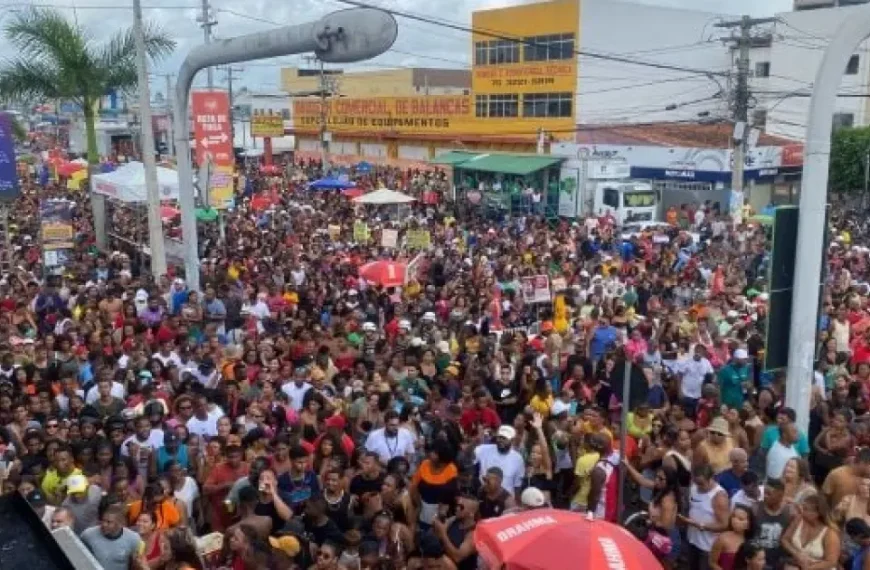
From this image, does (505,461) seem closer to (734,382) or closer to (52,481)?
(52,481)

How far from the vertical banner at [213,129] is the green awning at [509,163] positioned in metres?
18.8

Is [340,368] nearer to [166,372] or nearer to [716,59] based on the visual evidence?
[166,372]

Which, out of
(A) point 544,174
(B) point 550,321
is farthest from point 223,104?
(A) point 544,174

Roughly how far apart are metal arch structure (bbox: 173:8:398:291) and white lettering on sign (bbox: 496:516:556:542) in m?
6.98

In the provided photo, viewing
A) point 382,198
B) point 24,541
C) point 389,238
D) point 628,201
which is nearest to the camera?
point 24,541

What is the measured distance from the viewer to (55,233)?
57.6ft

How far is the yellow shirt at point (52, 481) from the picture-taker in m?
7.28

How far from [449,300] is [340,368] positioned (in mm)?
4089

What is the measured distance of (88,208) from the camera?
28797 mm

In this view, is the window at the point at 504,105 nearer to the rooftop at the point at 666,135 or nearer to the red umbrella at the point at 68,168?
the rooftop at the point at 666,135

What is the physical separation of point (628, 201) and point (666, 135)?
1268 cm

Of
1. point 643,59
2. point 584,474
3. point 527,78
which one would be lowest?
point 584,474

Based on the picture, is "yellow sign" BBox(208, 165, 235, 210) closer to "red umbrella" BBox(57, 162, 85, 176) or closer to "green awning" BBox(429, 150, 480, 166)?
"red umbrella" BBox(57, 162, 85, 176)

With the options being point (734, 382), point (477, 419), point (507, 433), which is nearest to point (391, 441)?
point (507, 433)
